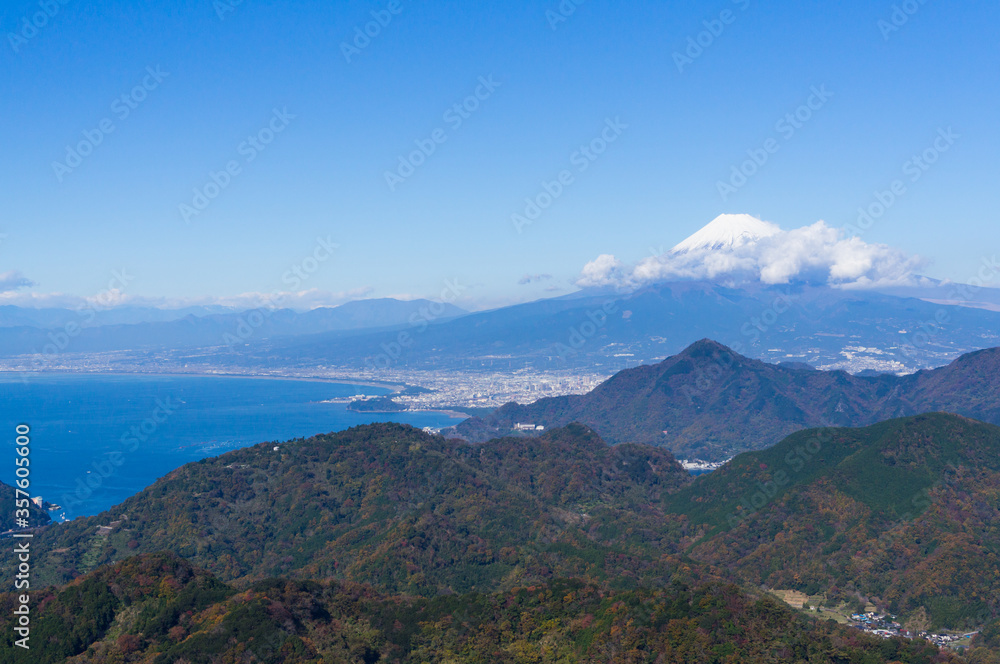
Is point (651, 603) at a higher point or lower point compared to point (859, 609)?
higher

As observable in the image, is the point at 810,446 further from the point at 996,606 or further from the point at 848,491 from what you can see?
the point at 996,606

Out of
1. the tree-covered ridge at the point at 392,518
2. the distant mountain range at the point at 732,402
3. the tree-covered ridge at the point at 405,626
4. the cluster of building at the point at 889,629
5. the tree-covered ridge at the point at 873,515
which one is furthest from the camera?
the distant mountain range at the point at 732,402

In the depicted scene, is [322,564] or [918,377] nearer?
[322,564]

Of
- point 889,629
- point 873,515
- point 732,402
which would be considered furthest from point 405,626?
point 732,402

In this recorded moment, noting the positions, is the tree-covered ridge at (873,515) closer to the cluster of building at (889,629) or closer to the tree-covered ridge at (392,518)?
the cluster of building at (889,629)

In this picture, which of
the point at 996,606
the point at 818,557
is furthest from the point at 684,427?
the point at 996,606

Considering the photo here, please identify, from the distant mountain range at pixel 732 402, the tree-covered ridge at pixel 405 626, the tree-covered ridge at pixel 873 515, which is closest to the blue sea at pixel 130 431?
the distant mountain range at pixel 732 402

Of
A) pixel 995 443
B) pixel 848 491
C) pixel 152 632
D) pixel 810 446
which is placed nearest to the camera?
pixel 152 632
